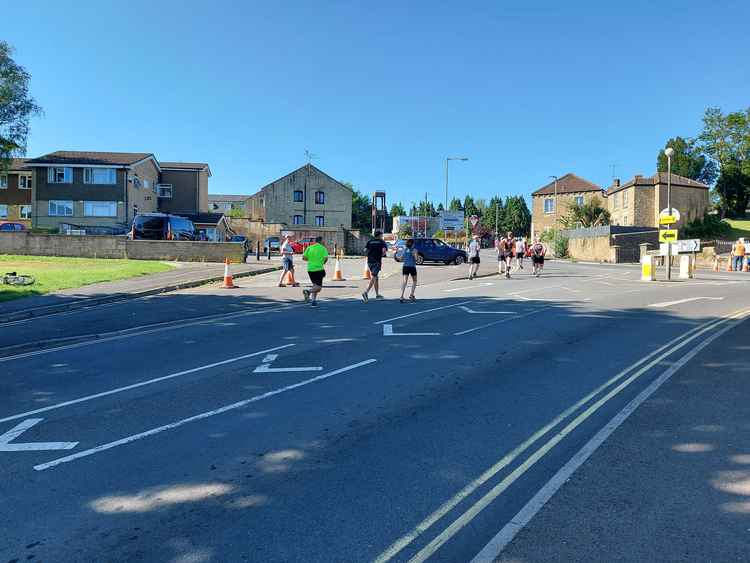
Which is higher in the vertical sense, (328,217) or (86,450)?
Answer: (328,217)

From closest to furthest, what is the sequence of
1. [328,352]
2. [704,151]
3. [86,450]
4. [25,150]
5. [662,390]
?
[86,450] < [662,390] < [328,352] < [25,150] < [704,151]

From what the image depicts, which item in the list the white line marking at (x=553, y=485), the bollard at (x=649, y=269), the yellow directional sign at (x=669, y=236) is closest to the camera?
the white line marking at (x=553, y=485)

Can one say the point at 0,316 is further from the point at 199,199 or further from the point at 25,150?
the point at 199,199

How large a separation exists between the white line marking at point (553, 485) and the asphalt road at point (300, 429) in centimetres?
7

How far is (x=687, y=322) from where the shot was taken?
12.5 metres

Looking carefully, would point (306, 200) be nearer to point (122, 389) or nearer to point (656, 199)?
point (656, 199)

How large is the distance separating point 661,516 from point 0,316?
14.3m

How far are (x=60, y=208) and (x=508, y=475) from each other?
180ft

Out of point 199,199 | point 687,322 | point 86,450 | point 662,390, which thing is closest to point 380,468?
point 86,450

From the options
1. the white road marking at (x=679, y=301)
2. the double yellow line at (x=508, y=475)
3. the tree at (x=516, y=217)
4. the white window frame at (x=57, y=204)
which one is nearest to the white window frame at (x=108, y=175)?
the white window frame at (x=57, y=204)

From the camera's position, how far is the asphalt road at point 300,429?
368 cm

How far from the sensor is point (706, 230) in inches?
2410

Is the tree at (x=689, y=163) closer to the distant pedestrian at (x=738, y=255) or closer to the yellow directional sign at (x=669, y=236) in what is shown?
the distant pedestrian at (x=738, y=255)

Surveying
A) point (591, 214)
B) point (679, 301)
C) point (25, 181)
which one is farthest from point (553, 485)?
point (591, 214)
